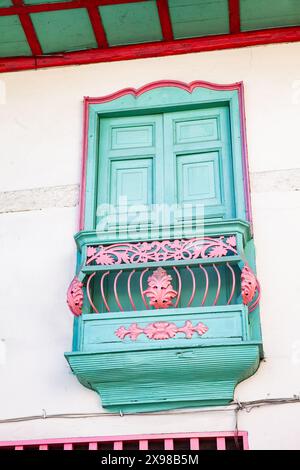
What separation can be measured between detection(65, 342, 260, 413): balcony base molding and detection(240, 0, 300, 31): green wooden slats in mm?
2833

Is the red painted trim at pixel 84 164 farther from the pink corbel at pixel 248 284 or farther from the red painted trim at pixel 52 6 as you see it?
the pink corbel at pixel 248 284

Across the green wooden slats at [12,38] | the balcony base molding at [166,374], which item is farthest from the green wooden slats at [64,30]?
the balcony base molding at [166,374]

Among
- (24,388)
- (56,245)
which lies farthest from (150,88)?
(24,388)

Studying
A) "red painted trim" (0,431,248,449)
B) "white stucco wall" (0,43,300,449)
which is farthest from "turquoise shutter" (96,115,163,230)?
"red painted trim" (0,431,248,449)

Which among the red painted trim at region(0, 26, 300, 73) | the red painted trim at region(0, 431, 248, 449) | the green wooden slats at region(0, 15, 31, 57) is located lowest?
the red painted trim at region(0, 431, 248, 449)

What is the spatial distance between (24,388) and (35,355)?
0.79 ft

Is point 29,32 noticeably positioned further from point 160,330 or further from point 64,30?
point 160,330

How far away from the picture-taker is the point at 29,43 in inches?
281

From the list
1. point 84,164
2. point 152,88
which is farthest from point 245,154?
point 84,164

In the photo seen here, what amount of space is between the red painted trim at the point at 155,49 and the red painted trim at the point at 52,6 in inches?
16.9

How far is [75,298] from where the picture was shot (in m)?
5.73

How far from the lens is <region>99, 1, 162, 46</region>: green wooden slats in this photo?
6.84m

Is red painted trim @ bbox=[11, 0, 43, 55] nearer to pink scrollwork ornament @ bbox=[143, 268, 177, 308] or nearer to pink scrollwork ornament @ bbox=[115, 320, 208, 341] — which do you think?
pink scrollwork ornament @ bbox=[143, 268, 177, 308]

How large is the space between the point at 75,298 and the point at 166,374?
2.60ft
